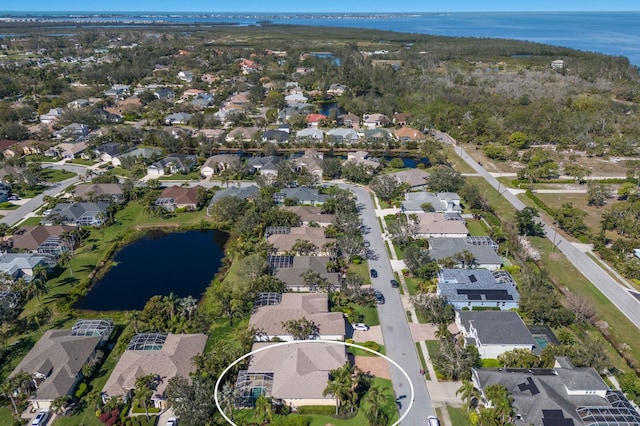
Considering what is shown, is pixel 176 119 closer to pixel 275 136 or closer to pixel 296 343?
pixel 275 136

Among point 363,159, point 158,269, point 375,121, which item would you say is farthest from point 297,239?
point 375,121

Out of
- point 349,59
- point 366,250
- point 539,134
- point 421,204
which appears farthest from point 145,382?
point 349,59

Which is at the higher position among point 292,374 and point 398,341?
point 292,374

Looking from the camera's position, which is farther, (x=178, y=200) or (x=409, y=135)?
(x=409, y=135)

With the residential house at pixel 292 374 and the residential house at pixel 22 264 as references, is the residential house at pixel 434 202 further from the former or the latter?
the residential house at pixel 22 264

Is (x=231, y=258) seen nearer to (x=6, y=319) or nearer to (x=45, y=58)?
(x=6, y=319)

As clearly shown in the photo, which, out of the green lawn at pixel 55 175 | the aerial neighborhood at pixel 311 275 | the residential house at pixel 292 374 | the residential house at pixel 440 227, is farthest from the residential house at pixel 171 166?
the residential house at pixel 292 374
